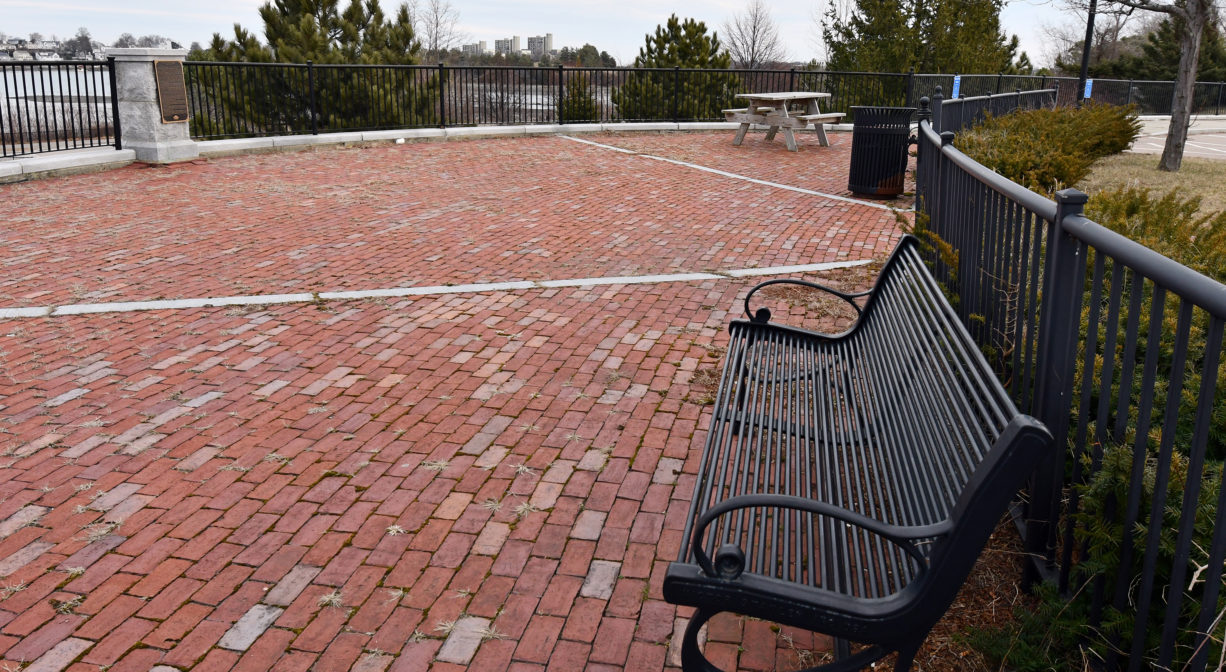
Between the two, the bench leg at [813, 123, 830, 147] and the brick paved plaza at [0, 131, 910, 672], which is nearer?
the brick paved plaza at [0, 131, 910, 672]

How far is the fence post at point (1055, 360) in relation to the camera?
8.46ft

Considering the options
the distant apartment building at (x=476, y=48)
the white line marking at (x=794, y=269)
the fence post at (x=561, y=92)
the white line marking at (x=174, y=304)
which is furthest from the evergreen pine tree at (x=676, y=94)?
the distant apartment building at (x=476, y=48)

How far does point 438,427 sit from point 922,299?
2329 mm

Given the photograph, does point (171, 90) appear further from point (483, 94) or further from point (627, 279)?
point (627, 279)

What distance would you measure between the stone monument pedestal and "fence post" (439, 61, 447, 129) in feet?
17.4

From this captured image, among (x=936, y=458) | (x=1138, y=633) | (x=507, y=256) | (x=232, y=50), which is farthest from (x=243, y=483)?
(x=232, y=50)

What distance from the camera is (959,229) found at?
4.47 meters

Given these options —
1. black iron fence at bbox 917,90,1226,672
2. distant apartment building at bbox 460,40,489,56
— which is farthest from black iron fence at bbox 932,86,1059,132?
distant apartment building at bbox 460,40,489,56

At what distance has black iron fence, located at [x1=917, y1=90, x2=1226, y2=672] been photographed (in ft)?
6.17

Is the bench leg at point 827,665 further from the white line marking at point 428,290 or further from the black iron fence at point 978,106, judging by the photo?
the black iron fence at point 978,106

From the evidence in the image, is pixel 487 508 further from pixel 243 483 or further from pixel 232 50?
pixel 232 50

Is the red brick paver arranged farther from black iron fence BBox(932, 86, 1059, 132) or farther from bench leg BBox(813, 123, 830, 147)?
bench leg BBox(813, 123, 830, 147)

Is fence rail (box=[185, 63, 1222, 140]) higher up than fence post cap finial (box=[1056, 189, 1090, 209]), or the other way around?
fence rail (box=[185, 63, 1222, 140])

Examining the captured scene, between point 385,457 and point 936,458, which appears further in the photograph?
point 385,457
